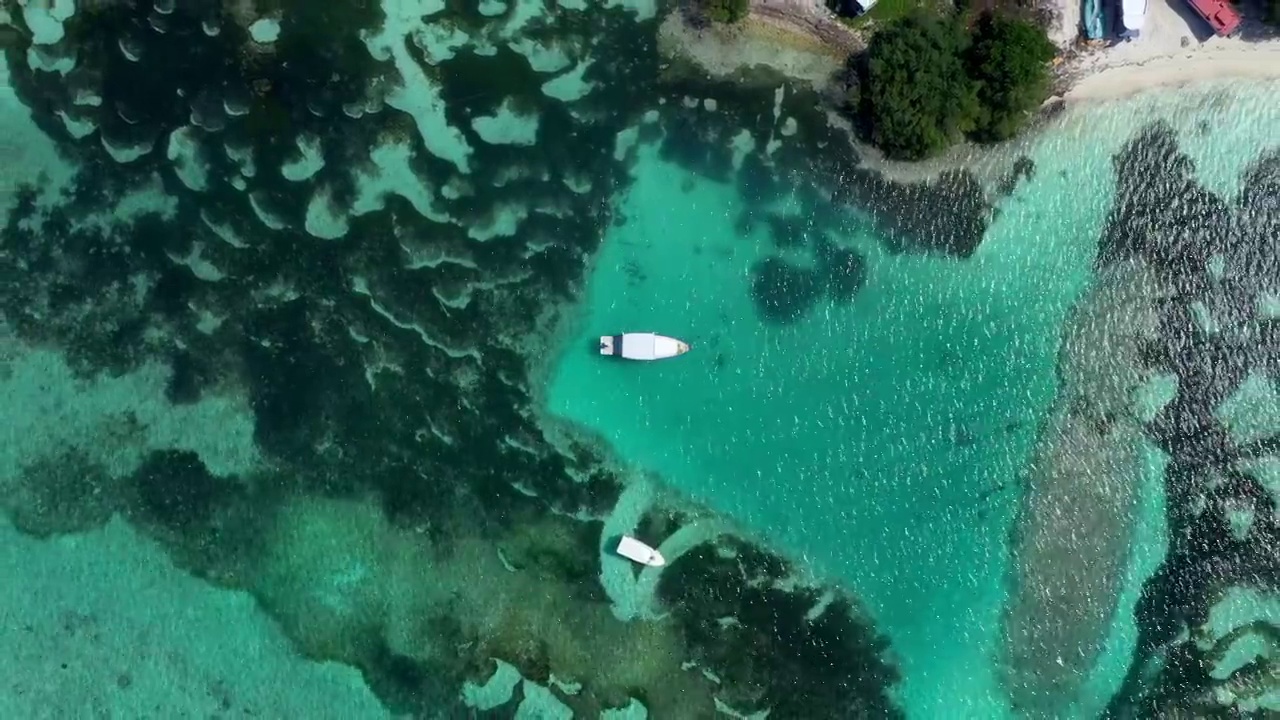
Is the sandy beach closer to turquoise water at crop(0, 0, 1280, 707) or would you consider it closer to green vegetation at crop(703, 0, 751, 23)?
green vegetation at crop(703, 0, 751, 23)

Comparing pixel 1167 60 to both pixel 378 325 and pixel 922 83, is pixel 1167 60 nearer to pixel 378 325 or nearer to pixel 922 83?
pixel 922 83

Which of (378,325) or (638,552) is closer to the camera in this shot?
(638,552)

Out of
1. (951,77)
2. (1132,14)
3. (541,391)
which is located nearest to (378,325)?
(541,391)

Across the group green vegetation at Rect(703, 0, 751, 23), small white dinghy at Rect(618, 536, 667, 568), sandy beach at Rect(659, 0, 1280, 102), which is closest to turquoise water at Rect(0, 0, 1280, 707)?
small white dinghy at Rect(618, 536, 667, 568)

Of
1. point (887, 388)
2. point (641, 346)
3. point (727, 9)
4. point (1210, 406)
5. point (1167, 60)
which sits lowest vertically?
point (641, 346)

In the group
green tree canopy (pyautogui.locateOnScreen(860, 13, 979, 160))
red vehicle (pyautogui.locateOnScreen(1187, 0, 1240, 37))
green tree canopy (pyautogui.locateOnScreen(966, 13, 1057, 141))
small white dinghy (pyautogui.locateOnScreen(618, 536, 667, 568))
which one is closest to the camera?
green tree canopy (pyautogui.locateOnScreen(966, 13, 1057, 141))

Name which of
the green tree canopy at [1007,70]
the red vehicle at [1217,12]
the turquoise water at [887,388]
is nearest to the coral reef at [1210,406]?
the turquoise water at [887,388]
